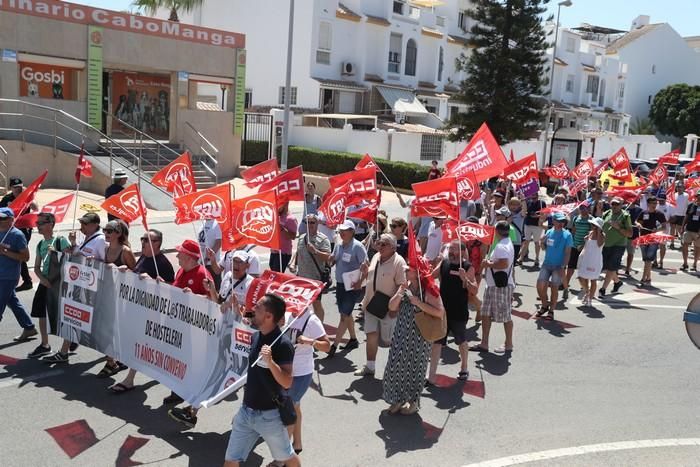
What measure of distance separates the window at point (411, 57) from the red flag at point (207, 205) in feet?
124

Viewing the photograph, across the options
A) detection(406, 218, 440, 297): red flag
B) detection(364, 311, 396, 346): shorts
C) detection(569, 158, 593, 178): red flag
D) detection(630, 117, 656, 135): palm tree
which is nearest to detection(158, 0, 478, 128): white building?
detection(569, 158, 593, 178): red flag

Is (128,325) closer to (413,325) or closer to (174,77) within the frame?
(413,325)

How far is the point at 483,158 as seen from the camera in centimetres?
1100

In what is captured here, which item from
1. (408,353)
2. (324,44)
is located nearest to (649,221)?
(408,353)

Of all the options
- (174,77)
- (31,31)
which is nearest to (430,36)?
A: (174,77)

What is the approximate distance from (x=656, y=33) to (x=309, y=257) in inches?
2680

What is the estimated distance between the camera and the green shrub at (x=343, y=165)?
90.1ft

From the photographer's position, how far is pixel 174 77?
2489 centimetres

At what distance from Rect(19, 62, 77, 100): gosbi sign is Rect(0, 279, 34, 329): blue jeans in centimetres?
1509

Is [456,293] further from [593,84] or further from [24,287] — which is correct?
[593,84]

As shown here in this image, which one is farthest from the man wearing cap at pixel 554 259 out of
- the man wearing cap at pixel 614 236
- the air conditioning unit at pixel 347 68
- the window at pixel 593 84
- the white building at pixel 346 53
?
the window at pixel 593 84

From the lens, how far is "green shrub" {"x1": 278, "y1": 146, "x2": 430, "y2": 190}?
90.1 feet

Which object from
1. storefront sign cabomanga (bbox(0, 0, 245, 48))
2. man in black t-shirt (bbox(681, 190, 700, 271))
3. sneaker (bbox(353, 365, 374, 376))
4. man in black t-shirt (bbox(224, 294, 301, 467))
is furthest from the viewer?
storefront sign cabomanga (bbox(0, 0, 245, 48))

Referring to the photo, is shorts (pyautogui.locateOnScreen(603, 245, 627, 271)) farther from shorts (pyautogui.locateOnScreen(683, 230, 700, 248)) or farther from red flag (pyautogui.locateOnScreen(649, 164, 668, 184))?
red flag (pyautogui.locateOnScreen(649, 164, 668, 184))
